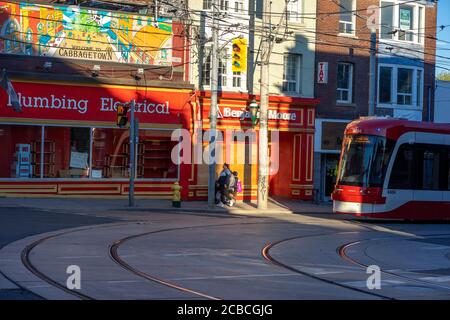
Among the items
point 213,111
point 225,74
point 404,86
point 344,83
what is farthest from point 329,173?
point 213,111

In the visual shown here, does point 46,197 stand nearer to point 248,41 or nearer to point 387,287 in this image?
point 248,41

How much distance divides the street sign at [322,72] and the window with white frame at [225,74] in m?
3.94

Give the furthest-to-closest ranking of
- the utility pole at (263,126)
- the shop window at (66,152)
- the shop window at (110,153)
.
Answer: the shop window at (110,153)
the shop window at (66,152)
the utility pole at (263,126)

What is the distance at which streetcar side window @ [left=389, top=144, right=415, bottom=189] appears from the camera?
26.0m

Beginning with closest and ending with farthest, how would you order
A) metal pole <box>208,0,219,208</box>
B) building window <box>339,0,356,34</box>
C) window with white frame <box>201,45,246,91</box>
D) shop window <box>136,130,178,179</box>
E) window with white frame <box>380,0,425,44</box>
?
1. metal pole <box>208,0,219,208</box>
2. shop window <box>136,130,178,179</box>
3. window with white frame <box>201,45,246,91</box>
4. building window <box>339,0,356,34</box>
5. window with white frame <box>380,0,425,44</box>

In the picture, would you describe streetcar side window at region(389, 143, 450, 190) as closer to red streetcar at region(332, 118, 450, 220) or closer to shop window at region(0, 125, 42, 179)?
red streetcar at region(332, 118, 450, 220)

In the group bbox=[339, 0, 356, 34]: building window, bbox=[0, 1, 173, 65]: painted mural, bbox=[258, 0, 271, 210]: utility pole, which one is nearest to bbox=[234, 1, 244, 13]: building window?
bbox=[258, 0, 271, 210]: utility pole

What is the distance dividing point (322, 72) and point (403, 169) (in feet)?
36.5

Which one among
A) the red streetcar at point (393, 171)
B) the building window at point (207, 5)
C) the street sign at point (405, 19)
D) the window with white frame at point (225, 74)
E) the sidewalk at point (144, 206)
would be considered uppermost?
the street sign at point (405, 19)

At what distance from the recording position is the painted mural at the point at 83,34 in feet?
97.2

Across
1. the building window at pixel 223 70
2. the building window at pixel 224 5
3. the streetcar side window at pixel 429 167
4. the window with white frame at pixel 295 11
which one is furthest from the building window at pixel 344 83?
the streetcar side window at pixel 429 167

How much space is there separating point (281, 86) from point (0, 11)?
42.9 ft

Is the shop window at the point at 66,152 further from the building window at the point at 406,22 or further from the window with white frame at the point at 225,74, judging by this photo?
the building window at the point at 406,22

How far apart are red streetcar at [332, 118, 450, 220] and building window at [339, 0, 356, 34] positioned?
37.9 feet
